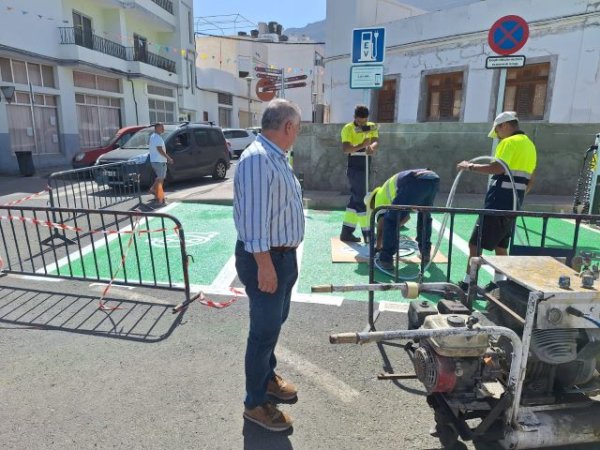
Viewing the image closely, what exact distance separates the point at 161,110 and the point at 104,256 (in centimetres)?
2443

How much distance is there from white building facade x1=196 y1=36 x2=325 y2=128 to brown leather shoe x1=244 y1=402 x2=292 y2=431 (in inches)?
1310

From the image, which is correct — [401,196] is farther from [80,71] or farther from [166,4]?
[166,4]

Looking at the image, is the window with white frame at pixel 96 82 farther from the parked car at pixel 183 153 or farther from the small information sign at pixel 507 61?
the small information sign at pixel 507 61

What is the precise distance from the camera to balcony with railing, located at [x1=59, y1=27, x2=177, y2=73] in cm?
1839

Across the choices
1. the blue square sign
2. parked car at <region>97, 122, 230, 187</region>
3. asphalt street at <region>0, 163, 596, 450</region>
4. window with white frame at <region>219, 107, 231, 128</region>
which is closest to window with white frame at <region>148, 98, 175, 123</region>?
window with white frame at <region>219, 107, 231, 128</region>

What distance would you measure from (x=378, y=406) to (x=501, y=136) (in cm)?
305

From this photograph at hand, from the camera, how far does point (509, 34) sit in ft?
19.8

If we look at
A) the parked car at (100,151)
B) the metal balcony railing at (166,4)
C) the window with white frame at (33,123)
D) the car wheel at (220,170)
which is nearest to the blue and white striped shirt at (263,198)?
the car wheel at (220,170)

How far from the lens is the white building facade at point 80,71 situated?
16.3m

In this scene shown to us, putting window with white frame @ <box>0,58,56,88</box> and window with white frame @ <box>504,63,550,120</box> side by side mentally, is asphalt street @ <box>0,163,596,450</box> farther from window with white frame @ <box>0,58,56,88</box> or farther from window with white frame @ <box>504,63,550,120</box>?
window with white frame @ <box>0,58,56,88</box>

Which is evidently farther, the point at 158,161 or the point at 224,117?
the point at 224,117

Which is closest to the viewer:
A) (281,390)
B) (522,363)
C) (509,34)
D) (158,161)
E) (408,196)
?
(522,363)

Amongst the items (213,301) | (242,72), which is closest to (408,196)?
(213,301)

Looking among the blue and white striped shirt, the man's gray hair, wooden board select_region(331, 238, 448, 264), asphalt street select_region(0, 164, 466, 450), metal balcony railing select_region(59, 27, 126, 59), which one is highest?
metal balcony railing select_region(59, 27, 126, 59)
